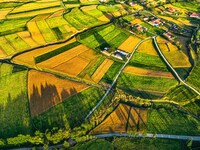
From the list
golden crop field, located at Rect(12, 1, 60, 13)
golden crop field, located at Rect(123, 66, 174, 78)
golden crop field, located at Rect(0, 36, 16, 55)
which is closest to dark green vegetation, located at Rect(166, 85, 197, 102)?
golden crop field, located at Rect(123, 66, 174, 78)

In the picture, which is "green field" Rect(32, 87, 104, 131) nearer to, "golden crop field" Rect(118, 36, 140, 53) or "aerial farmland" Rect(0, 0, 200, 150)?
"aerial farmland" Rect(0, 0, 200, 150)

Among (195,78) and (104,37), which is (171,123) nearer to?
(195,78)

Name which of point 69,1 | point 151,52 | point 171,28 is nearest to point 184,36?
point 171,28

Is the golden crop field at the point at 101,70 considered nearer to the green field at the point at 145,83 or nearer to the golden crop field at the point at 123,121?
the green field at the point at 145,83

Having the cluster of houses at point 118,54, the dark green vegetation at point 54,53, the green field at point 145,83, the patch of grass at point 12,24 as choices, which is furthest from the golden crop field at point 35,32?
the green field at point 145,83

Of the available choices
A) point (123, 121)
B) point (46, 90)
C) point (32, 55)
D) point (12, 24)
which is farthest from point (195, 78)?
point (12, 24)
